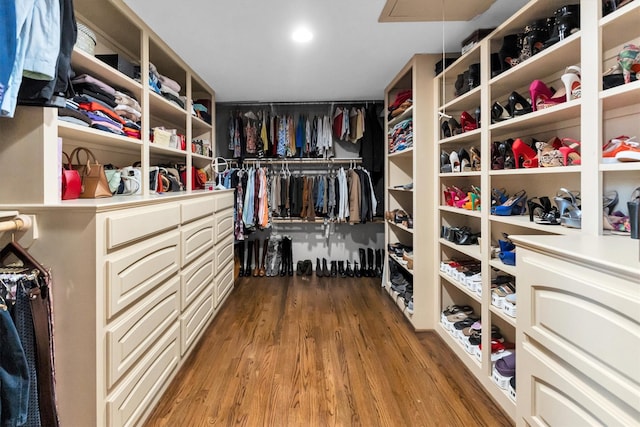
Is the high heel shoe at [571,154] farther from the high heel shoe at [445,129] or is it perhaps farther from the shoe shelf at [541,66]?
the high heel shoe at [445,129]

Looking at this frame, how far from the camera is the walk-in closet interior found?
3.28 ft

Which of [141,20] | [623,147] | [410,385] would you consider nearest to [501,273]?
[410,385]

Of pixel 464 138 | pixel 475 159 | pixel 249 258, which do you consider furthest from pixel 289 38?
pixel 249 258

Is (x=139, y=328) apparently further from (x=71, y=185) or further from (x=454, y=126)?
(x=454, y=126)

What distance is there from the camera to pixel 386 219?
346 centimetres

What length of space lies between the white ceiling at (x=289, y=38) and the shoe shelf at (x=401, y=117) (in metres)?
0.39

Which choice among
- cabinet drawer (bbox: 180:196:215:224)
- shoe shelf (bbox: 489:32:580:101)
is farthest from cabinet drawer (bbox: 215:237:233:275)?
shoe shelf (bbox: 489:32:580:101)

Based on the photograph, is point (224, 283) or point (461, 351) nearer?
point (461, 351)

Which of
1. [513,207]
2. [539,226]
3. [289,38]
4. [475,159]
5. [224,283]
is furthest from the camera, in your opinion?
[224,283]

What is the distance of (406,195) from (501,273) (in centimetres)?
157

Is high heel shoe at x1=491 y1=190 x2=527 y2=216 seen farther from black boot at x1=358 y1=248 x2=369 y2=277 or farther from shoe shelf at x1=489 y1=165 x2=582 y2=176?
black boot at x1=358 y1=248 x2=369 y2=277

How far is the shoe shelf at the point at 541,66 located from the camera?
4.36 feet

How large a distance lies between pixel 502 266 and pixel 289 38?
2.01m

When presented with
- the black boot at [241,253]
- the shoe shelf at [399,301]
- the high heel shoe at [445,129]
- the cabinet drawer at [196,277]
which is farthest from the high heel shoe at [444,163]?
the black boot at [241,253]
